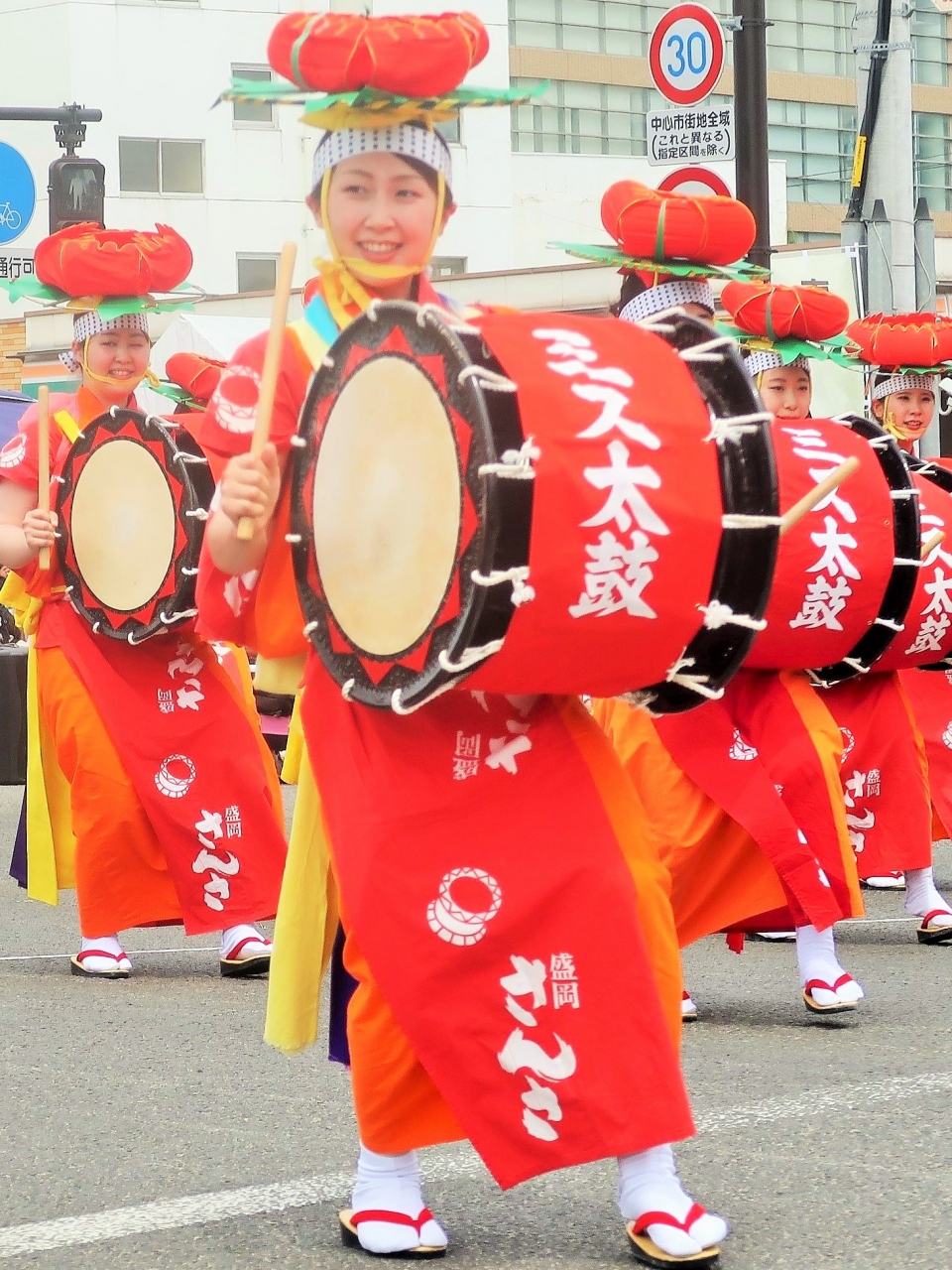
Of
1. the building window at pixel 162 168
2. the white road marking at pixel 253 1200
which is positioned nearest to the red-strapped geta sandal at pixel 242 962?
the white road marking at pixel 253 1200

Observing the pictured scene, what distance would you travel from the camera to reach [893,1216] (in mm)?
3633

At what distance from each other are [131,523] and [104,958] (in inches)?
47.2

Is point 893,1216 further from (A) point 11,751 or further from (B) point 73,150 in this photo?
(B) point 73,150

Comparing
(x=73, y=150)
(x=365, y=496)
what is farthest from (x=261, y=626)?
(x=73, y=150)

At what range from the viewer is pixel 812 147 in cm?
5816

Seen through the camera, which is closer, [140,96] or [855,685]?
[855,685]

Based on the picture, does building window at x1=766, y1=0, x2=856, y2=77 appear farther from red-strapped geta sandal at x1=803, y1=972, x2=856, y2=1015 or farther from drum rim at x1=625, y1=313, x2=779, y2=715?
drum rim at x1=625, y1=313, x2=779, y2=715

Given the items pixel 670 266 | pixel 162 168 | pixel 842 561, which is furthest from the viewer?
pixel 162 168

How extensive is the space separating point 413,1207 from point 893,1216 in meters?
0.74

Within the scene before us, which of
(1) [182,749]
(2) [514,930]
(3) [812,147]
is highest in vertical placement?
(3) [812,147]

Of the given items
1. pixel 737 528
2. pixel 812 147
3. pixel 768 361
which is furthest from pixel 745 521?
pixel 812 147

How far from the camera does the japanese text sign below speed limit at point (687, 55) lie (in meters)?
10.8

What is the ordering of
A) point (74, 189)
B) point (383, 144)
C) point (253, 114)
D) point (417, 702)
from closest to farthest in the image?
point (417, 702) → point (383, 144) → point (74, 189) → point (253, 114)

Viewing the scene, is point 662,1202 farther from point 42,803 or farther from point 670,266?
point 42,803
